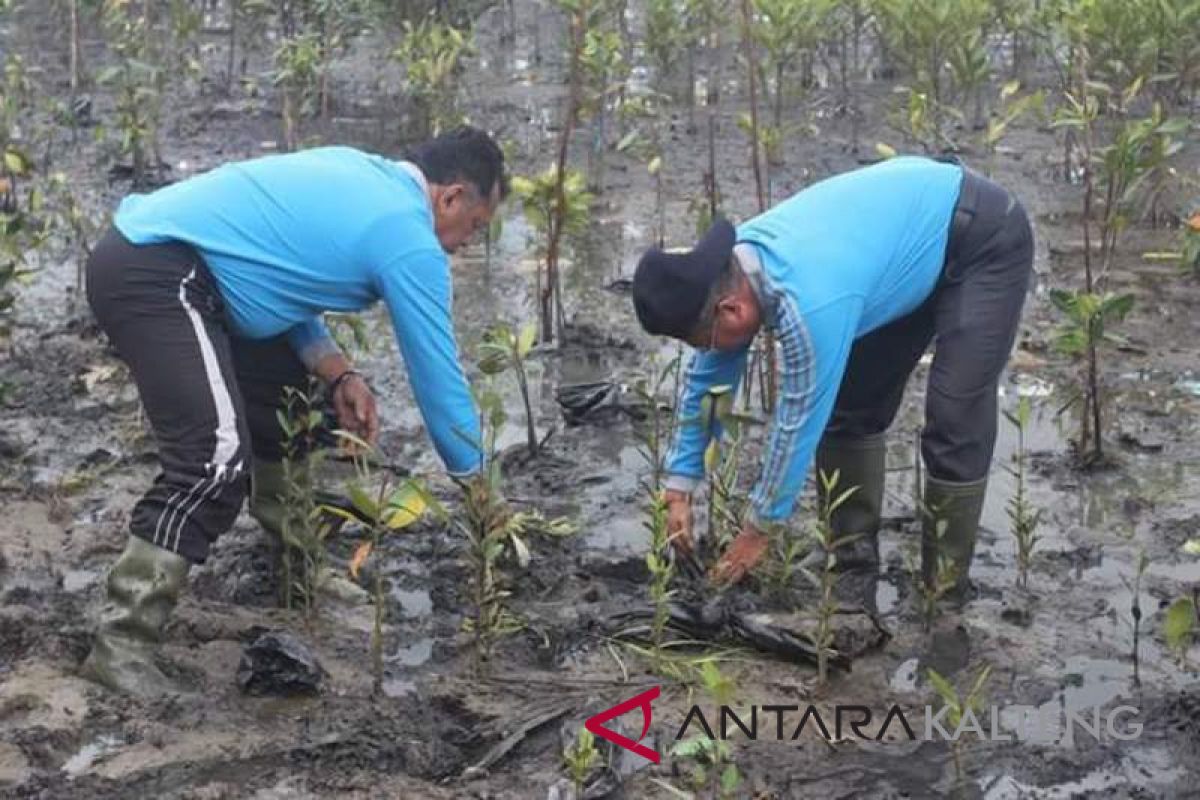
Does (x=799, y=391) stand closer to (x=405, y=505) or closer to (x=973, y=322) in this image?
(x=973, y=322)

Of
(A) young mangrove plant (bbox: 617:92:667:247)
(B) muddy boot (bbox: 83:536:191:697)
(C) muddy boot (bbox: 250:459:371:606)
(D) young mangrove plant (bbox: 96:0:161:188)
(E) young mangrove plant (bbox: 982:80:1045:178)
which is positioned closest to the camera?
(B) muddy boot (bbox: 83:536:191:697)

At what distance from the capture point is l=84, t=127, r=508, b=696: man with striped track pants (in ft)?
13.7

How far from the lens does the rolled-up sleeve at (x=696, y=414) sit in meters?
4.55

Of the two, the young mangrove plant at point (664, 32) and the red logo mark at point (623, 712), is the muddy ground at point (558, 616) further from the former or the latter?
the young mangrove plant at point (664, 32)

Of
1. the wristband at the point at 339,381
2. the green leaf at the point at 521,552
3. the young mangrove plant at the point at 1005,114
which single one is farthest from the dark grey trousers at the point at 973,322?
the young mangrove plant at the point at 1005,114

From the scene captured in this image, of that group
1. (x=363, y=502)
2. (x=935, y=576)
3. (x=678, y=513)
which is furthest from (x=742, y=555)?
(x=363, y=502)

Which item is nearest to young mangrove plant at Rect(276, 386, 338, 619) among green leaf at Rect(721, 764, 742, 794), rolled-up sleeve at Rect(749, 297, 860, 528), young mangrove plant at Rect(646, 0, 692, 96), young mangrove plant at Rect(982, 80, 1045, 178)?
rolled-up sleeve at Rect(749, 297, 860, 528)

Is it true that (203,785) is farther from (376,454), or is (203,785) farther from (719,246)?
(719,246)

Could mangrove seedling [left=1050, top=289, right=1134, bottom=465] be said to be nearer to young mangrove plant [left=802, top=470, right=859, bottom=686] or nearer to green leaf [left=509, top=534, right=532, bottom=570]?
young mangrove plant [left=802, top=470, right=859, bottom=686]

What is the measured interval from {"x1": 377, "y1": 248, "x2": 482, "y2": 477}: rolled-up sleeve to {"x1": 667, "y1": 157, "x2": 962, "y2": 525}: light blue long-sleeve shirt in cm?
60

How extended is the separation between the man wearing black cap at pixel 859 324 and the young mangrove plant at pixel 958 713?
0.50 metres

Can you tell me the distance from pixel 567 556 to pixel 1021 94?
21.6ft

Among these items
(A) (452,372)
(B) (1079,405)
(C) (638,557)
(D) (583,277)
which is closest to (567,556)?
(C) (638,557)

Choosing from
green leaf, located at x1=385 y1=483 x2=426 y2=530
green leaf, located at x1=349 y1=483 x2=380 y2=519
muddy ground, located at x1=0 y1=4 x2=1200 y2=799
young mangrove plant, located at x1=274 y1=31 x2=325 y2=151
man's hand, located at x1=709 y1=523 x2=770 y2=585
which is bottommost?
muddy ground, located at x1=0 y1=4 x2=1200 y2=799
